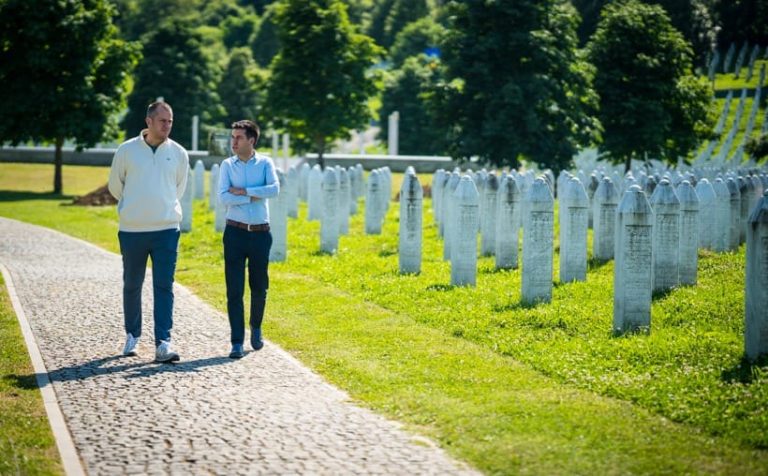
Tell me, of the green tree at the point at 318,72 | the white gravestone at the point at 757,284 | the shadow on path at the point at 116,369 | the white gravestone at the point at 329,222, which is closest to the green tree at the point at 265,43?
the green tree at the point at 318,72

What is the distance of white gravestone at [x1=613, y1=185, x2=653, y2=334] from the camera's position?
1100 centimetres

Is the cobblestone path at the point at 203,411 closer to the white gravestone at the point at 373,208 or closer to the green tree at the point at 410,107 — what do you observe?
the white gravestone at the point at 373,208

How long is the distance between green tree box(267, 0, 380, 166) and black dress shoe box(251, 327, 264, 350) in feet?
129

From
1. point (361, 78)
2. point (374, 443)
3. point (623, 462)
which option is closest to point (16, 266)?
point (374, 443)

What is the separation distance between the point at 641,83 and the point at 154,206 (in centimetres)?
2867

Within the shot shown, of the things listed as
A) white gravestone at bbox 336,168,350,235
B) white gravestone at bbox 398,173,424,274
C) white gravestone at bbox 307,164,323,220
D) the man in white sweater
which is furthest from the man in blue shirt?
white gravestone at bbox 307,164,323,220

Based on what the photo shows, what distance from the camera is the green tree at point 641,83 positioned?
35719 millimetres

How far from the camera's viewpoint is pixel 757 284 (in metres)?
9.25

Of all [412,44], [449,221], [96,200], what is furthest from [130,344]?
[412,44]

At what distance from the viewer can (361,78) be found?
5053 cm

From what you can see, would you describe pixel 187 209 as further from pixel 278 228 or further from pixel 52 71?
pixel 52 71

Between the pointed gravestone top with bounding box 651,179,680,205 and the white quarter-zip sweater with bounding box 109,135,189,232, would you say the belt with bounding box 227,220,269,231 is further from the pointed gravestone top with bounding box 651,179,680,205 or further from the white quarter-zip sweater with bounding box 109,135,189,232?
the pointed gravestone top with bounding box 651,179,680,205

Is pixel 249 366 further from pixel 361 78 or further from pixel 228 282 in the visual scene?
pixel 361 78

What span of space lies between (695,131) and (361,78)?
700 inches
